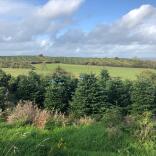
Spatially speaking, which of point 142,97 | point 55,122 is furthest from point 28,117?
point 142,97

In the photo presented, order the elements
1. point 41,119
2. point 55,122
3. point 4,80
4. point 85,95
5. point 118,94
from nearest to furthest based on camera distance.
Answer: point 41,119, point 55,122, point 85,95, point 118,94, point 4,80

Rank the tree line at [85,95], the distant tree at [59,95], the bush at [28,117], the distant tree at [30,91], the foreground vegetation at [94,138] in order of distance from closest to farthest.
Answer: the foreground vegetation at [94,138] → the bush at [28,117] → the tree line at [85,95] → the distant tree at [59,95] → the distant tree at [30,91]

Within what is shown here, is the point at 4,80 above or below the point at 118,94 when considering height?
above

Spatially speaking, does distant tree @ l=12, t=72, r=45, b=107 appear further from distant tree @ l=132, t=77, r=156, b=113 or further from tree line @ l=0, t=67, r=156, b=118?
distant tree @ l=132, t=77, r=156, b=113

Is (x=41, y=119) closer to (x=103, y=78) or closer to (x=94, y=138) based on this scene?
(x=94, y=138)

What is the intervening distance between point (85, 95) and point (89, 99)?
1.53 feet

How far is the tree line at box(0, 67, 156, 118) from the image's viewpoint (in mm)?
24891

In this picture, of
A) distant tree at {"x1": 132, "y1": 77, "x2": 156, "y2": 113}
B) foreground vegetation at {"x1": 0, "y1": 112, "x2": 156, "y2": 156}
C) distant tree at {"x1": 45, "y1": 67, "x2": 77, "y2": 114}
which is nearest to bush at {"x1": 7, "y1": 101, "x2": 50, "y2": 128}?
foreground vegetation at {"x1": 0, "y1": 112, "x2": 156, "y2": 156}

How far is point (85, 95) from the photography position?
2523 cm

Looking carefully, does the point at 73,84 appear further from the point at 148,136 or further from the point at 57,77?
the point at 148,136

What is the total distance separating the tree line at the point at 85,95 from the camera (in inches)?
980

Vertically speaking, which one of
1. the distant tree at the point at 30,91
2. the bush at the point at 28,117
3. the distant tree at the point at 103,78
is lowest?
the distant tree at the point at 30,91

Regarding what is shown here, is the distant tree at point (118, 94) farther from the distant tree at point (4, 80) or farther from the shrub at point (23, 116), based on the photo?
the shrub at point (23, 116)

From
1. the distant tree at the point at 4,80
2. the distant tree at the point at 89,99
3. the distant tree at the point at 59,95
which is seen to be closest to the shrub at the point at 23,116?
the distant tree at the point at 89,99
